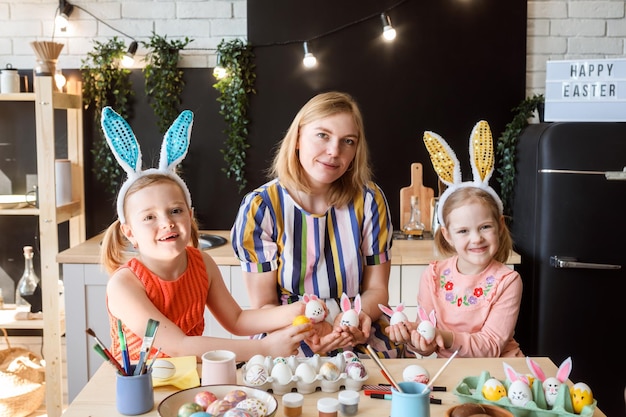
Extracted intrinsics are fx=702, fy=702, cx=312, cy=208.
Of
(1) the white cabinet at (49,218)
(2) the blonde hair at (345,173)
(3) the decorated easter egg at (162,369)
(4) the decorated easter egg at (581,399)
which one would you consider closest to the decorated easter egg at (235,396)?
(3) the decorated easter egg at (162,369)

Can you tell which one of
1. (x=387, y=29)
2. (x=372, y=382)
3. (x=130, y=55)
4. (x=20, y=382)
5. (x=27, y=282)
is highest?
(x=387, y=29)

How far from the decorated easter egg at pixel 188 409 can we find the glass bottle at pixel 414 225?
2288 mm

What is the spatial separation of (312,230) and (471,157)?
0.54 metres

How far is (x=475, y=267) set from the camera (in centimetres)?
222

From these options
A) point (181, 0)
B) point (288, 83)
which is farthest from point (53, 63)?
point (288, 83)

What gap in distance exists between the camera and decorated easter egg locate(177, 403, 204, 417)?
4.16 feet

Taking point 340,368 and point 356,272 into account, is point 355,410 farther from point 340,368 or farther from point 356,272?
point 356,272

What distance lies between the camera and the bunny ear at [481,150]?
2104 millimetres

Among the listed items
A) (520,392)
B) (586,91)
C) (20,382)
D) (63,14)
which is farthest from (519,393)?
(63,14)

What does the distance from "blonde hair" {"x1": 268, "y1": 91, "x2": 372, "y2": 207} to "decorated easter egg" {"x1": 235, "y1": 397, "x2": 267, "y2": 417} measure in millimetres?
1031

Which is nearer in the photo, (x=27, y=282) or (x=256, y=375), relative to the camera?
(x=256, y=375)

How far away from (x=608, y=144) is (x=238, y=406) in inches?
89.6

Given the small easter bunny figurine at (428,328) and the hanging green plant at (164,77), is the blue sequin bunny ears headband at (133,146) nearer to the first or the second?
the small easter bunny figurine at (428,328)

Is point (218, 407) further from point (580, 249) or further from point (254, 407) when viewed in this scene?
point (580, 249)
